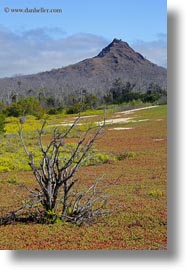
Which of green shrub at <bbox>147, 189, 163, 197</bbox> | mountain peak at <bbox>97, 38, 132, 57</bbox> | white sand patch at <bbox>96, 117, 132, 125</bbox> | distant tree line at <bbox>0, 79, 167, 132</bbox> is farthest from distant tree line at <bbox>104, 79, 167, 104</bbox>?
green shrub at <bbox>147, 189, 163, 197</bbox>

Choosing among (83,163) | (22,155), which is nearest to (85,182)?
(83,163)

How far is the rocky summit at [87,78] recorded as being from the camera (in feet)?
13.0

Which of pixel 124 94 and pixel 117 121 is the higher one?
pixel 124 94

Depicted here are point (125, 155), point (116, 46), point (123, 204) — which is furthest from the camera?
point (125, 155)

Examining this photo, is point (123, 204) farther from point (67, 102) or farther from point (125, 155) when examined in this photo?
point (67, 102)

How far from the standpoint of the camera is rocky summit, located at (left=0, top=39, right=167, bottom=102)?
3.95 m

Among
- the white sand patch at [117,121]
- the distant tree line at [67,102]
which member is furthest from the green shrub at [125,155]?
the distant tree line at [67,102]

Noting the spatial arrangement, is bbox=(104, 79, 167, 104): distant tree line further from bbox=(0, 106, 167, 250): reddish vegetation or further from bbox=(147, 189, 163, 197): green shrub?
bbox=(147, 189, 163, 197): green shrub

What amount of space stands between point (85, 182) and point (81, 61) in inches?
30.4

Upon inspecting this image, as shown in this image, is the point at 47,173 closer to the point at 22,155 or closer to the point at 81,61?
the point at 22,155

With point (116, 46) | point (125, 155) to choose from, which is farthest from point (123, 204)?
point (116, 46)

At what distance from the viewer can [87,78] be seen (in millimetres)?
4012

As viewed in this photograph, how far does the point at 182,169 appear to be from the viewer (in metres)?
3.68

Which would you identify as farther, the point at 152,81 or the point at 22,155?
the point at 22,155
